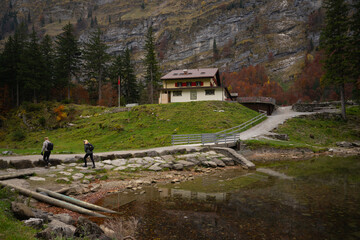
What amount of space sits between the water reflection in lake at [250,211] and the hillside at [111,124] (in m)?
16.5

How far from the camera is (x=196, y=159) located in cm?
1919

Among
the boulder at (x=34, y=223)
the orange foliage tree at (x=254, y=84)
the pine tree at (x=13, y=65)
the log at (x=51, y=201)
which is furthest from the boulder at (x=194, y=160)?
the orange foliage tree at (x=254, y=84)

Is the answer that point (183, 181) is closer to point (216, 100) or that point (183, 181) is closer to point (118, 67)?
point (216, 100)

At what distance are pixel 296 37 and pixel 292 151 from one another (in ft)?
588

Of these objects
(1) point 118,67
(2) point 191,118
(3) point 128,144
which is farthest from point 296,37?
(3) point 128,144

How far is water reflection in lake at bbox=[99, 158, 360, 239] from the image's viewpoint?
7.07 meters

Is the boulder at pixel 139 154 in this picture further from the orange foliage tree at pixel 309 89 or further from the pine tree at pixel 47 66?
the orange foliage tree at pixel 309 89

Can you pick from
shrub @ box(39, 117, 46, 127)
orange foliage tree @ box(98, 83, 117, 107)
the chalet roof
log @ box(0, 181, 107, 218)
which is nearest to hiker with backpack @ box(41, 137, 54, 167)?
log @ box(0, 181, 107, 218)

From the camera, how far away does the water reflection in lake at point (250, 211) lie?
707 centimetres

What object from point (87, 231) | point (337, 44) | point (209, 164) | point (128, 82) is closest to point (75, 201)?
point (87, 231)

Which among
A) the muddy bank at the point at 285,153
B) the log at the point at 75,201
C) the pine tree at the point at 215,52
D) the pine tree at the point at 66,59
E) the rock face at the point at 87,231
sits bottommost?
the muddy bank at the point at 285,153

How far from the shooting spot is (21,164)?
1408 cm

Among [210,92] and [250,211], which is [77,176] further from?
[210,92]

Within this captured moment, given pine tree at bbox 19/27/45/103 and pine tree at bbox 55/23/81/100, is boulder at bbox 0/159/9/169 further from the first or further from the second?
pine tree at bbox 55/23/81/100
